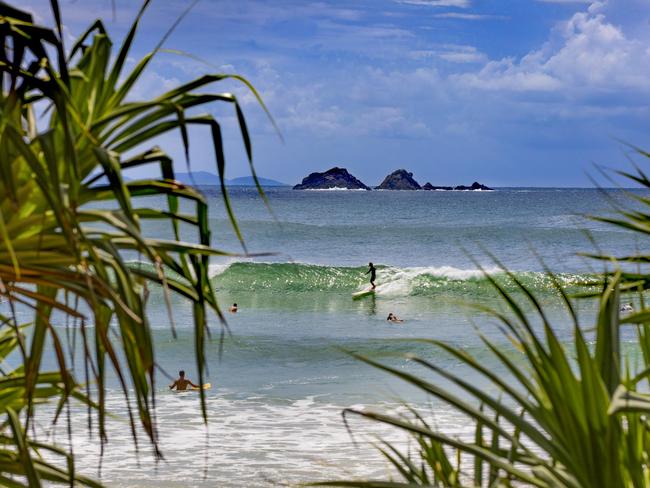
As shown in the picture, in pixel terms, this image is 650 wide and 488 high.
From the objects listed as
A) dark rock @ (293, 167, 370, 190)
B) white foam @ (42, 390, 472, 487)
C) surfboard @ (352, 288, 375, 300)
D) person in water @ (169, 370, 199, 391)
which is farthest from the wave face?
dark rock @ (293, 167, 370, 190)

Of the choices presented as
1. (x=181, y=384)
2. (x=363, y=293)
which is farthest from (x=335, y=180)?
(x=181, y=384)

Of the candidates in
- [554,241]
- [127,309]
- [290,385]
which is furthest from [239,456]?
[554,241]

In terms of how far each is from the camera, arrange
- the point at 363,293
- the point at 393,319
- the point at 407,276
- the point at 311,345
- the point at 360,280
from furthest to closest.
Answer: the point at 407,276, the point at 360,280, the point at 363,293, the point at 393,319, the point at 311,345

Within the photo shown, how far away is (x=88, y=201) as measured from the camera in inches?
86.9

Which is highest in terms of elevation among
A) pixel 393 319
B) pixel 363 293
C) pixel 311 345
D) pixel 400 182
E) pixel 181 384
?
pixel 400 182

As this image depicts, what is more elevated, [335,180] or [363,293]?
[335,180]

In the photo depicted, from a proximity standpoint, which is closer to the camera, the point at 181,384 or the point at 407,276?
the point at 181,384

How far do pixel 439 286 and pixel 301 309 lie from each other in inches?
318

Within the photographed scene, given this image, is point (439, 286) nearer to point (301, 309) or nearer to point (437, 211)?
point (301, 309)

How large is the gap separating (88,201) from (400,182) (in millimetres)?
158040

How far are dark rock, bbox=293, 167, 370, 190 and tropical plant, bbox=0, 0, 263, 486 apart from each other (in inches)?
6154

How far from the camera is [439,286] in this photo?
114 ft

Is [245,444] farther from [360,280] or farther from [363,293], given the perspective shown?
[360,280]

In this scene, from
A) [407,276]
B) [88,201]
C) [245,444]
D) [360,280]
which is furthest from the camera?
[407,276]
